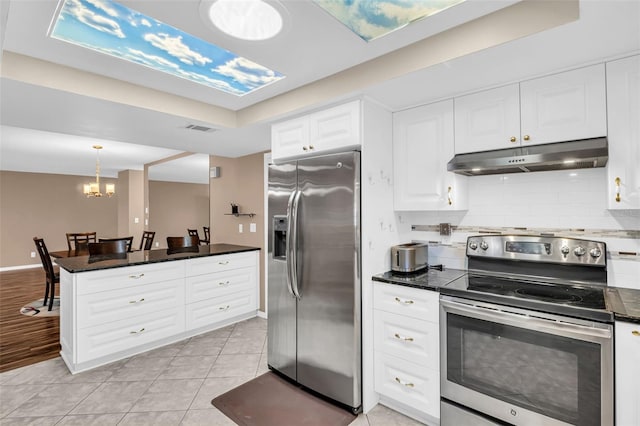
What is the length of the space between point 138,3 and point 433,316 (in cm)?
242

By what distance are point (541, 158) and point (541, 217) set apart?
0.58 m

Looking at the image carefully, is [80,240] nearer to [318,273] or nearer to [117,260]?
[117,260]

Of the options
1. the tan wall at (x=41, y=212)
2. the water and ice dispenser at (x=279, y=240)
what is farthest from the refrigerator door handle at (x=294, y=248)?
the tan wall at (x=41, y=212)

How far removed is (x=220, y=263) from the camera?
12.7ft

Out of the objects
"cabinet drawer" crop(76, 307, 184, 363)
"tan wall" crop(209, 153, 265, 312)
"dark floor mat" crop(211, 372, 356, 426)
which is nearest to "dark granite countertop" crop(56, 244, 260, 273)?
"cabinet drawer" crop(76, 307, 184, 363)

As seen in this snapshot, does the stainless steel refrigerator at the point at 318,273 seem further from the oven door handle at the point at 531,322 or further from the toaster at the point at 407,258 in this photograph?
the oven door handle at the point at 531,322

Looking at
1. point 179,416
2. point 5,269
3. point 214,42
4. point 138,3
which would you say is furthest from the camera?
point 5,269

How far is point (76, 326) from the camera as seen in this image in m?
2.73

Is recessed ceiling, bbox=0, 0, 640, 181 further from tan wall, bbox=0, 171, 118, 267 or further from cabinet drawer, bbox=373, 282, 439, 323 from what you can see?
tan wall, bbox=0, 171, 118, 267

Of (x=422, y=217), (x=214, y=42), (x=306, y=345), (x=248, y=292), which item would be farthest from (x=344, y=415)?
(x=214, y=42)

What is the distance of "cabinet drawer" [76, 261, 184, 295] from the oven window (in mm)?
2796

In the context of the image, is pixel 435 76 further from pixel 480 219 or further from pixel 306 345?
pixel 306 345

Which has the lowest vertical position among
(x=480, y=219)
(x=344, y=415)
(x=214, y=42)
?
(x=344, y=415)

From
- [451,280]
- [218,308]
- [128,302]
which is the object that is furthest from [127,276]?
[451,280]
